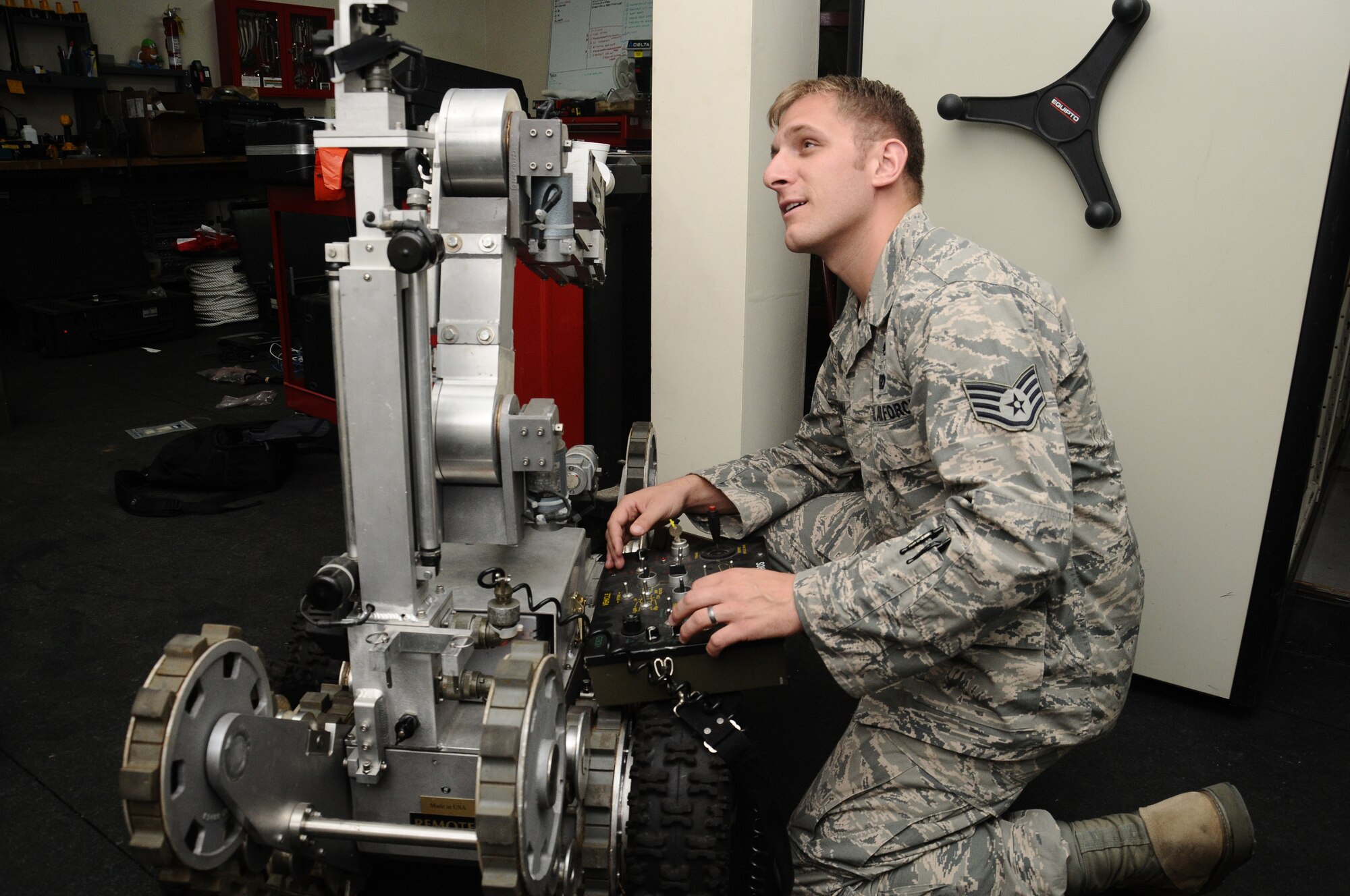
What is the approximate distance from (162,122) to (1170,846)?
5.54m

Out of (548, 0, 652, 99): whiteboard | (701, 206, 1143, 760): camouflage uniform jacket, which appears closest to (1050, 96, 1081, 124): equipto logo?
(701, 206, 1143, 760): camouflage uniform jacket

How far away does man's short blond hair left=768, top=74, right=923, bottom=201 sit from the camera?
1.53m

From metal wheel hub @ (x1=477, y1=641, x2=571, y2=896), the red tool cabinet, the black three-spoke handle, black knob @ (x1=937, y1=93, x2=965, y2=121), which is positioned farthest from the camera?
the red tool cabinet

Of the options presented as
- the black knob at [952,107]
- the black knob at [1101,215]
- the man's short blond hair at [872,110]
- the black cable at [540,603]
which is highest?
the black knob at [952,107]

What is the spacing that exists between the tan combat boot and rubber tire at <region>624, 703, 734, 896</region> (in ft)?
1.78

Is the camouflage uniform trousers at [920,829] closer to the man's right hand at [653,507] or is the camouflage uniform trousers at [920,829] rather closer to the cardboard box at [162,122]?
the man's right hand at [653,507]

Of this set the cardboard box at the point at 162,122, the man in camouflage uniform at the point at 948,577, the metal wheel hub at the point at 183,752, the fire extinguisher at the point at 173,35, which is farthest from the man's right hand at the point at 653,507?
the fire extinguisher at the point at 173,35

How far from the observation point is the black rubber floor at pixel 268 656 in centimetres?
158

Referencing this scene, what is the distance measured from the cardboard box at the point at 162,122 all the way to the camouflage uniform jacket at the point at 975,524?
15.7 feet

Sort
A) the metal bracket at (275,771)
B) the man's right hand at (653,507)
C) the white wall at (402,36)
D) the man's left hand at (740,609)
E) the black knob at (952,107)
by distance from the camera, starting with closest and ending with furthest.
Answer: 1. the metal bracket at (275,771)
2. the man's left hand at (740,609)
3. the man's right hand at (653,507)
4. the black knob at (952,107)
5. the white wall at (402,36)

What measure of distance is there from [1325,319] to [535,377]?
63.8 inches

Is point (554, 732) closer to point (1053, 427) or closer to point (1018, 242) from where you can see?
point (1053, 427)

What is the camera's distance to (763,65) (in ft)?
6.93

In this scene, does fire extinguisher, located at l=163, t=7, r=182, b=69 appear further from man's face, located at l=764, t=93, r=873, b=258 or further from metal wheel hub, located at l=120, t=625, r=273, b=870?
metal wheel hub, located at l=120, t=625, r=273, b=870
